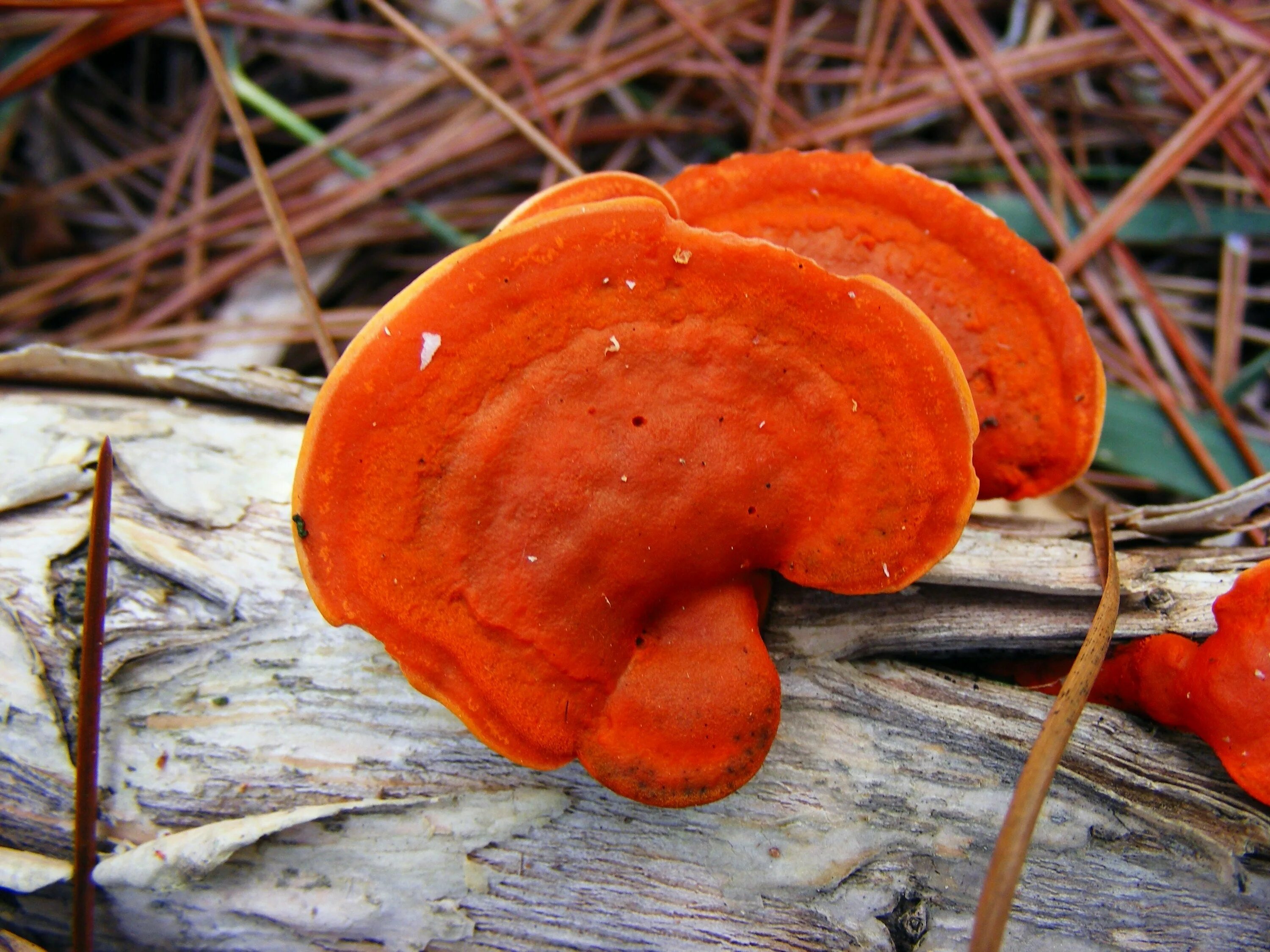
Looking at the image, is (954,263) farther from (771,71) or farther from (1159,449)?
(771,71)

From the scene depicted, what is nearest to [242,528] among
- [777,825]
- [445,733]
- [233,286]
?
[445,733]

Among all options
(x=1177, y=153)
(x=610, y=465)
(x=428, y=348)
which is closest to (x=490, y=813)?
(x=610, y=465)

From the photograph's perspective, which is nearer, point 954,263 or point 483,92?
point 954,263

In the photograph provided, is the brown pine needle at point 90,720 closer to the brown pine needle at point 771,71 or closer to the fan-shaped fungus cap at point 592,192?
the fan-shaped fungus cap at point 592,192

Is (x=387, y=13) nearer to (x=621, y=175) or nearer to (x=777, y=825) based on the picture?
(x=621, y=175)

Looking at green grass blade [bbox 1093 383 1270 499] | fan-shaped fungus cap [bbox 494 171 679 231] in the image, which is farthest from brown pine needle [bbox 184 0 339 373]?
green grass blade [bbox 1093 383 1270 499]

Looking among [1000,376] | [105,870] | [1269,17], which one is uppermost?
[1269,17]

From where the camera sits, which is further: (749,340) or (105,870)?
(105,870)
